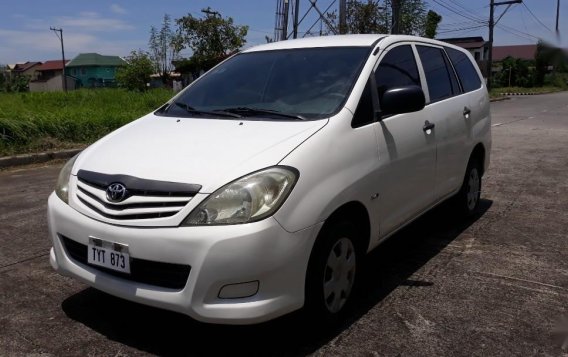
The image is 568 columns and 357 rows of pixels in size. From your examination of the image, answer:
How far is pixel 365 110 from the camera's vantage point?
11.0 feet

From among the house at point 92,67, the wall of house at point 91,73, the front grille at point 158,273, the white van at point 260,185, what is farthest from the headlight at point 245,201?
the wall of house at point 91,73

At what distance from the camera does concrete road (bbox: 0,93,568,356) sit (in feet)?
9.51

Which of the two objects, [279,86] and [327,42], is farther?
[327,42]

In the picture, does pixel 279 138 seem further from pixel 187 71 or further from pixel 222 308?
pixel 187 71

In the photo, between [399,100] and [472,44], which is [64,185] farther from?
[472,44]

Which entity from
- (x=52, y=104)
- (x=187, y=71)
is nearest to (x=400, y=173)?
(x=52, y=104)

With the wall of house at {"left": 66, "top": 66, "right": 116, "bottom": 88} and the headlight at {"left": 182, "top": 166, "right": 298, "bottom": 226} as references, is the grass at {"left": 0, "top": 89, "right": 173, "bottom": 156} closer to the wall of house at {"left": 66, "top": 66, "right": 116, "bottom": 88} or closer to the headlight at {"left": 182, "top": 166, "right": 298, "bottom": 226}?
→ the headlight at {"left": 182, "top": 166, "right": 298, "bottom": 226}

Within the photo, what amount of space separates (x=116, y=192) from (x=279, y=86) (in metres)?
1.46

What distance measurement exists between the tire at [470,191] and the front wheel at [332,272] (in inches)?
86.0

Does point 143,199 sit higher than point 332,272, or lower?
higher

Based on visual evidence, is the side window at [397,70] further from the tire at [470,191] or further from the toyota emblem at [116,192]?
the toyota emblem at [116,192]

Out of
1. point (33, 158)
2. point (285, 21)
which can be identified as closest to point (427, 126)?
point (33, 158)

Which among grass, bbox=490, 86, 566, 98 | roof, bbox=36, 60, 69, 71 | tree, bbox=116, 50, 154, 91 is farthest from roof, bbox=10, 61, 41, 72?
grass, bbox=490, 86, 566, 98

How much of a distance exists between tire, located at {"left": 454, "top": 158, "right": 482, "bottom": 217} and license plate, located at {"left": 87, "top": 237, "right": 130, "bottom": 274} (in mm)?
3350
